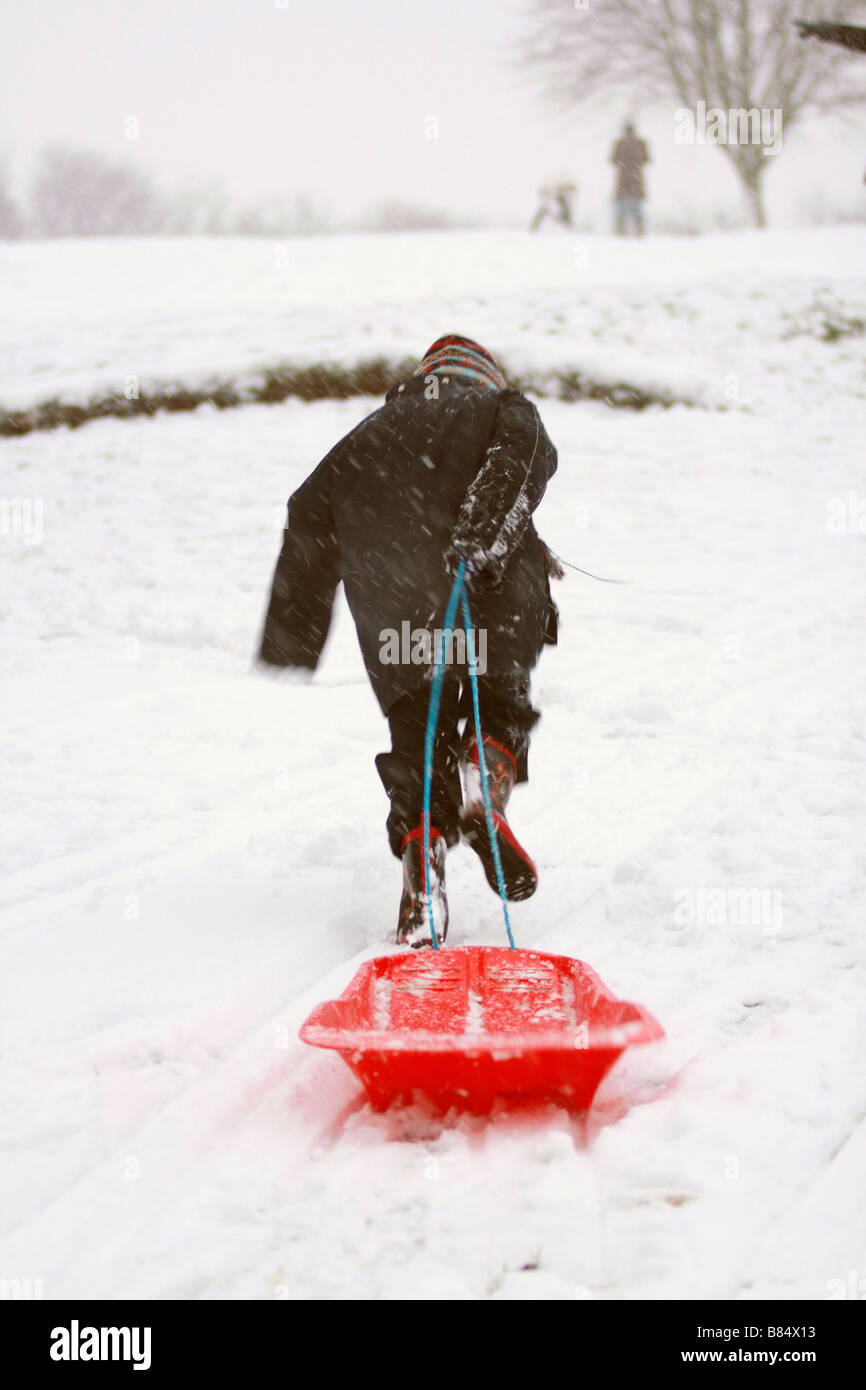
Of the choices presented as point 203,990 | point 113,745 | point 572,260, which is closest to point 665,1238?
point 203,990

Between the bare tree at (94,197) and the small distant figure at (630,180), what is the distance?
36650mm

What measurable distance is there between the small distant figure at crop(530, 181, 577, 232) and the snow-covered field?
11.1 meters

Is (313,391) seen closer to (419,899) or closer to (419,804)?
(419,804)

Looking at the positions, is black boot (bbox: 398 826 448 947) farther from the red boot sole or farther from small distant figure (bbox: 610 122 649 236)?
small distant figure (bbox: 610 122 649 236)

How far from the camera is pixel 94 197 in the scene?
1933 inches

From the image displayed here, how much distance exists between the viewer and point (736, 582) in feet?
24.4

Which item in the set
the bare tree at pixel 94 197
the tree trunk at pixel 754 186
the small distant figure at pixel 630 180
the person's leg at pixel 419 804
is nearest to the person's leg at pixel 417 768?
the person's leg at pixel 419 804

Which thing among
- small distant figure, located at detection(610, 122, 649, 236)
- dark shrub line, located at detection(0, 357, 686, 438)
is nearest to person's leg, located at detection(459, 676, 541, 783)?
dark shrub line, located at detection(0, 357, 686, 438)

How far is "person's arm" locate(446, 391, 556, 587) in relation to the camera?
2551 mm
